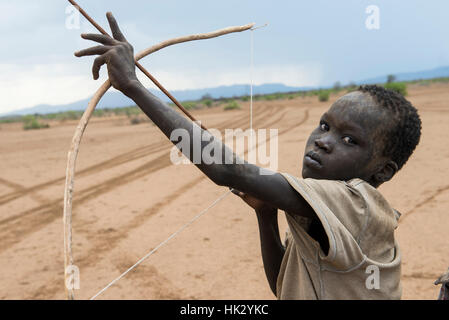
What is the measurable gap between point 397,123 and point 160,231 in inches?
183

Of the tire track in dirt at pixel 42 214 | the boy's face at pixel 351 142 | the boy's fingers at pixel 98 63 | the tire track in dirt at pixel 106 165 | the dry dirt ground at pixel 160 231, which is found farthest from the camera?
the tire track in dirt at pixel 106 165

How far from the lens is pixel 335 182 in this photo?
3.53 feet

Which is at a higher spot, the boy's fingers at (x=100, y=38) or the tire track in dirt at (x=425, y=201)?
the boy's fingers at (x=100, y=38)

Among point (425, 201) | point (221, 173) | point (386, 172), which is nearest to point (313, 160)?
point (386, 172)

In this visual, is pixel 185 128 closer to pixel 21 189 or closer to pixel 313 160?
pixel 313 160

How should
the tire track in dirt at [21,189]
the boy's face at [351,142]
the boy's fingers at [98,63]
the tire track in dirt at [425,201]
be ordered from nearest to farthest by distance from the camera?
1. the boy's fingers at [98,63]
2. the boy's face at [351,142]
3. the tire track in dirt at [425,201]
4. the tire track in dirt at [21,189]

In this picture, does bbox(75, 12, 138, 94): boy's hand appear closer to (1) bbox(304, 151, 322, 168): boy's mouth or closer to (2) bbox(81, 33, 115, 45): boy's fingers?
(2) bbox(81, 33, 115, 45): boy's fingers

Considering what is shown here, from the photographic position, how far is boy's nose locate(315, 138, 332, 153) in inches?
45.9

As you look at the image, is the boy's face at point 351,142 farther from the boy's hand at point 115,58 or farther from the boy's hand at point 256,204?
the boy's hand at point 115,58

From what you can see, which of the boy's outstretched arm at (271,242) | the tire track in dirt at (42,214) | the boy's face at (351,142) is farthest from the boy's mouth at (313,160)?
the tire track in dirt at (42,214)

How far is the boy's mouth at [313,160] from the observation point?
1.18 meters

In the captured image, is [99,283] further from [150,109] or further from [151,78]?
[150,109]

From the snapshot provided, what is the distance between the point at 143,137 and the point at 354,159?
14.2 meters

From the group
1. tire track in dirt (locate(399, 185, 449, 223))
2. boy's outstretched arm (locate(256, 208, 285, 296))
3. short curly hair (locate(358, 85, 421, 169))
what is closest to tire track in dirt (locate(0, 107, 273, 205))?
tire track in dirt (locate(399, 185, 449, 223))
